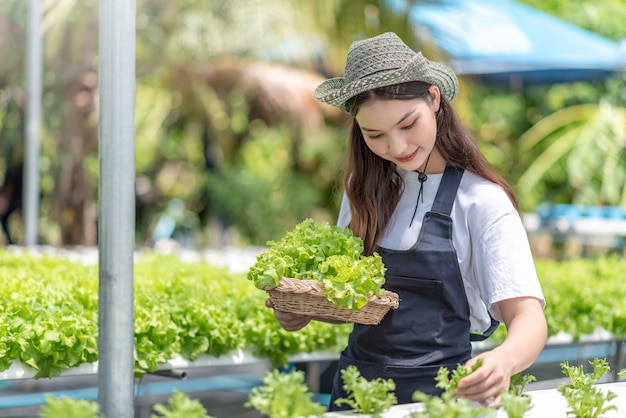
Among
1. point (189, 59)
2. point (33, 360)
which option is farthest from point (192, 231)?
point (33, 360)

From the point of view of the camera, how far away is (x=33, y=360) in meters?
3.72

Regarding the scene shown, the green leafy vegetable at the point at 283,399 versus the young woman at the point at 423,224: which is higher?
the young woman at the point at 423,224

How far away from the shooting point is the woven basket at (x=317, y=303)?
2.54 meters

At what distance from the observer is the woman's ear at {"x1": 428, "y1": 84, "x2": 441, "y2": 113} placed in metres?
2.72

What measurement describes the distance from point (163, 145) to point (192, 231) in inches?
70.9

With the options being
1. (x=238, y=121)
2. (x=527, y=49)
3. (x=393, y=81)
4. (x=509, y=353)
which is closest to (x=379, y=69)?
(x=393, y=81)

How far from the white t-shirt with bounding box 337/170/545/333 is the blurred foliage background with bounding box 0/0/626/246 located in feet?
22.3

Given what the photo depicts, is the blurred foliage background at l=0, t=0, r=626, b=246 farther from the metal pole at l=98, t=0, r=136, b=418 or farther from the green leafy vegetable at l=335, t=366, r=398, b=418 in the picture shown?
the green leafy vegetable at l=335, t=366, r=398, b=418

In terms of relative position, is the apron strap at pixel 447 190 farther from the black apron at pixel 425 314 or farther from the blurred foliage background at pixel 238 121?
the blurred foliage background at pixel 238 121

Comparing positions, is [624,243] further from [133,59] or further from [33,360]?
[133,59]

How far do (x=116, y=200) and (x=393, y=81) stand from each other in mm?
831

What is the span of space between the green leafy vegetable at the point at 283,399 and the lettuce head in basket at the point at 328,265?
0.48m

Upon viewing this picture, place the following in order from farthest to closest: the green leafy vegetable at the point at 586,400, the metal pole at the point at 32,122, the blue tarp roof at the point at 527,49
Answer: the blue tarp roof at the point at 527,49
the metal pole at the point at 32,122
the green leafy vegetable at the point at 586,400

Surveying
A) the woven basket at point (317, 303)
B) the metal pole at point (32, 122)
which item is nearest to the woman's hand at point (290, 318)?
the woven basket at point (317, 303)
